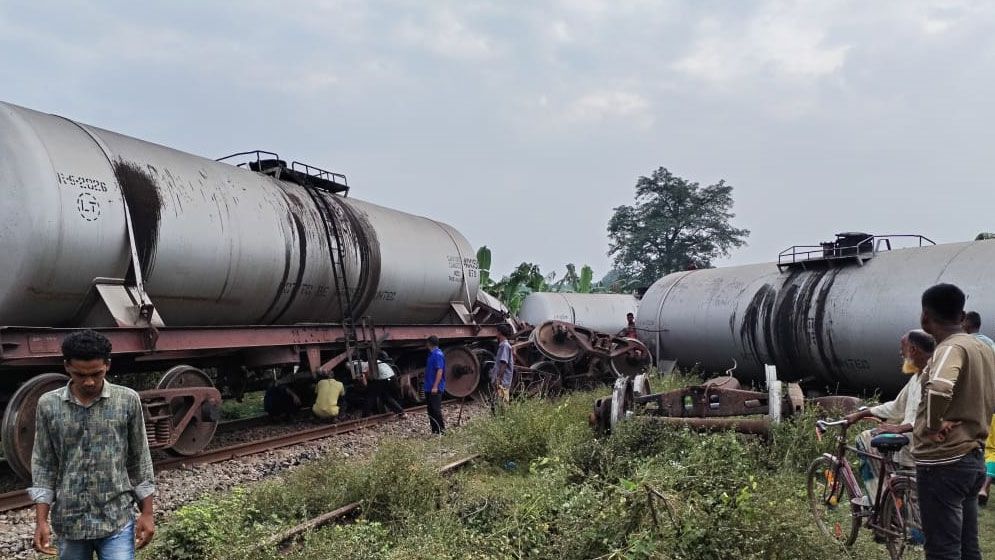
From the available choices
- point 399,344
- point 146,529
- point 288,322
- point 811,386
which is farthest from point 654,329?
point 146,529

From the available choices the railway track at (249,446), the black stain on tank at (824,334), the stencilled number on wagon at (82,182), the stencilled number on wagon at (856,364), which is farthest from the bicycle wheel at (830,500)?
the stencilled number on wagon at (82,182)

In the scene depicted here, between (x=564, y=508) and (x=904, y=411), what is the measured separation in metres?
2.40

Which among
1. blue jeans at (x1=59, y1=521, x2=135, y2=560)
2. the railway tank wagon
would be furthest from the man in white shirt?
the railway tank wagon

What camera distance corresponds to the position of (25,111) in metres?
7.64

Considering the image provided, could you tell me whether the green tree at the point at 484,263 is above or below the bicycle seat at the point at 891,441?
above

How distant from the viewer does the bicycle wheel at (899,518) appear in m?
4.55

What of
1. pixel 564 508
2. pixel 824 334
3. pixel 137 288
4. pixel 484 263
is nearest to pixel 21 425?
pixel 137 288

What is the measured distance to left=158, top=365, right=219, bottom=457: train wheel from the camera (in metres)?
8.27

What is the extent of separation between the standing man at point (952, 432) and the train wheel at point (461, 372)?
1087 cm

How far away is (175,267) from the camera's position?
8.43 meters

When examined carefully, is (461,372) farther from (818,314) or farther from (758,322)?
(818,314)

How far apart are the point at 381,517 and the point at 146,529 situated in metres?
2.55

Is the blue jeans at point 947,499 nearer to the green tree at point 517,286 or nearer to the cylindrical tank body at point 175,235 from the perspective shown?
the cylindrical tank body at point 175,235

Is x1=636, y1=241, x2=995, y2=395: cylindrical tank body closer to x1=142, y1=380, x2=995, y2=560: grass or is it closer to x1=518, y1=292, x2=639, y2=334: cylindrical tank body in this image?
x1=142, y1=380, x2=995, y2=560: grass
